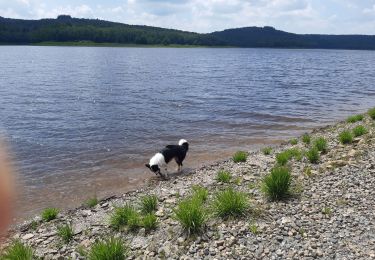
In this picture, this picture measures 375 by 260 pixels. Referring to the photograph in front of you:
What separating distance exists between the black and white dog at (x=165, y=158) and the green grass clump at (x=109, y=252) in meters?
7.52

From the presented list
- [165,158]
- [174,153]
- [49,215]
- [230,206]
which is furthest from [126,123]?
[230,206]

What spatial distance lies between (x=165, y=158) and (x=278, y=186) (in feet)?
21.4

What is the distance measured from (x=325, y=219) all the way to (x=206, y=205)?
9.62ft

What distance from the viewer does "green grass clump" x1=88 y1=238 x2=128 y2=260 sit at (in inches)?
293

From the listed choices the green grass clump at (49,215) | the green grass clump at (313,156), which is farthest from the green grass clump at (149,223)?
the green grass clump at (313,156)

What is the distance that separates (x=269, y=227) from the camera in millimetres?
8305

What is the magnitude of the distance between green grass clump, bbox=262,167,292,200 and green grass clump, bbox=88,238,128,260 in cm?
409

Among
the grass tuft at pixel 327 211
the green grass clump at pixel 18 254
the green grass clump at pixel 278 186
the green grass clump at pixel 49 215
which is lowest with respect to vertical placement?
the green grass clump at pixel 49 215

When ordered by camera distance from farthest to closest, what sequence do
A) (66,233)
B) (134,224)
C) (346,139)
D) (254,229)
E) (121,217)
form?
(346,139)
(121,217)
(66,233)
(134,224)
(254,229)

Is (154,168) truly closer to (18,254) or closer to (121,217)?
(121,217)

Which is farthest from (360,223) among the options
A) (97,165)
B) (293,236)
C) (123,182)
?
(97,165)

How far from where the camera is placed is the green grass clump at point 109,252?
7.43 meters

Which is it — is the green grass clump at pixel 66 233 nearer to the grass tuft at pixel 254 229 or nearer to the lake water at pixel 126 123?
the lake water at pixel 126 123

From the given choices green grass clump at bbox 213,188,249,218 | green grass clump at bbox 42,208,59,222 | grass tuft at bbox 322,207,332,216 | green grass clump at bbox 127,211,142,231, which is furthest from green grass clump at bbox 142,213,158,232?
grass tuft at bbox 322,207,332,216
